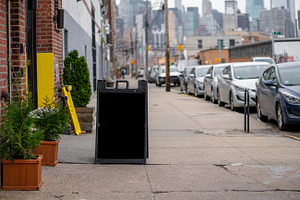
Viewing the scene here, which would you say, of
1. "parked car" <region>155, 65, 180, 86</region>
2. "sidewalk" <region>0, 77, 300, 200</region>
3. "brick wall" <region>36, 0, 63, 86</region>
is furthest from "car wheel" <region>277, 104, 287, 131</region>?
"parked car" <region>155, 65, 180, 86</region>

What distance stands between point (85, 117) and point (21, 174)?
16.6 feet

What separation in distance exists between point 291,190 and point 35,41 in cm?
622

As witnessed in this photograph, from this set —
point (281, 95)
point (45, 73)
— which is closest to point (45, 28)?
point (45, 73)

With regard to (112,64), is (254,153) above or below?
below

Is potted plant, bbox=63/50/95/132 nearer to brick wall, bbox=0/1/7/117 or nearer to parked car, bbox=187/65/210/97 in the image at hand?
brick wall, bbox=0/1/7/117

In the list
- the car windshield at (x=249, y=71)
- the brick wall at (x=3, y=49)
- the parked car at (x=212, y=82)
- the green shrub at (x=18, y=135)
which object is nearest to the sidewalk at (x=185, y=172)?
the green shrub at (x=18, y=135)

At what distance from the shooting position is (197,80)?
25.2 meters

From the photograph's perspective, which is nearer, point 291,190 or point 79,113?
point 291,190

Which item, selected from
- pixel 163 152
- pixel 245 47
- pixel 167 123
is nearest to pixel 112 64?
pixel 245 47

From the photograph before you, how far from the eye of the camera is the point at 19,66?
6.59 metres

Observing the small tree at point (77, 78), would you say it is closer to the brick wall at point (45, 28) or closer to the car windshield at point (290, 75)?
the brick wall at point (45, 28)

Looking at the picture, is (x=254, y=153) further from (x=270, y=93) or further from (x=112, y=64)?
(x=112, y=64)

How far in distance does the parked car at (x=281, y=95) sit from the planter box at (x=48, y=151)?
606 cm

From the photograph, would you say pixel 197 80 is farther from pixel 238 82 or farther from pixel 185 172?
pixel 185 172
